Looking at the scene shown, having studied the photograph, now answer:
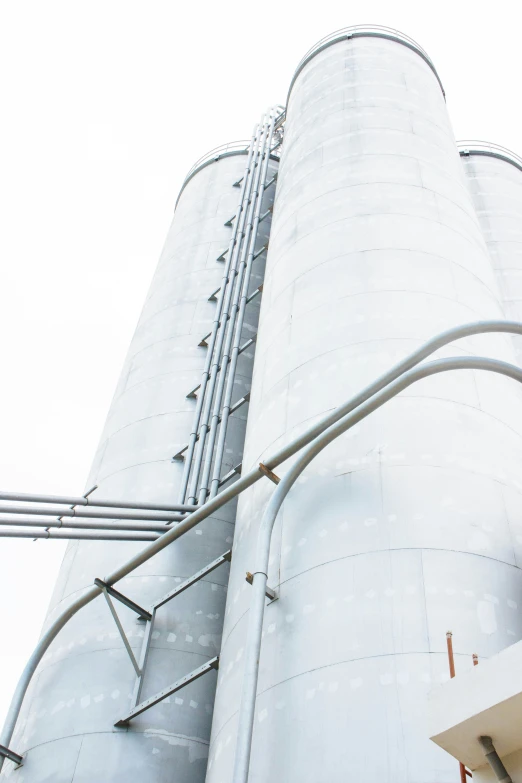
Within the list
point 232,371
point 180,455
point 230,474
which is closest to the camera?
point 230,474

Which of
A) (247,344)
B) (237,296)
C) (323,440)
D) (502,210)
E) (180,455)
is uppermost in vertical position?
(502,210)

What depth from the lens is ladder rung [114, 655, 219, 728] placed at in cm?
1266

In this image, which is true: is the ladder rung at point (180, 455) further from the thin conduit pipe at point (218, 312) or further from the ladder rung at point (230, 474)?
the ladder rung at point (230, 474)

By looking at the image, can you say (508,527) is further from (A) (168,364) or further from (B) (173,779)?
(A) (168,364)

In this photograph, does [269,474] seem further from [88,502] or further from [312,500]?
[88,502]

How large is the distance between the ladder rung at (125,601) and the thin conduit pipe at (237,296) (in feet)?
8.35

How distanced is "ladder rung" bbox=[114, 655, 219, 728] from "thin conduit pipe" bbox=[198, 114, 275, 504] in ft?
13.2

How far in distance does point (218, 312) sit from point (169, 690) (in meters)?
11.1

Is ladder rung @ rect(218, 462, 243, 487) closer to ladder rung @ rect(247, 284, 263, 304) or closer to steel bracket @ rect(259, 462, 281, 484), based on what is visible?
steel bracket @ rect(259, 462, 281, 484)

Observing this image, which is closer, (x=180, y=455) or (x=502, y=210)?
(x=180, y=455)

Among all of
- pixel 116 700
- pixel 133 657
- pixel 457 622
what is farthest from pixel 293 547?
pixel 116 700

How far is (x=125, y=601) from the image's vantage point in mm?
14172

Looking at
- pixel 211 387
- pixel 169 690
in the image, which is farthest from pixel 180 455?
pixel 169 690

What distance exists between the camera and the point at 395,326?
13.4m
